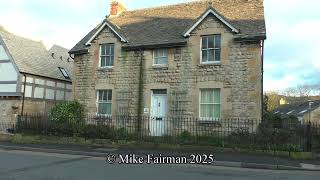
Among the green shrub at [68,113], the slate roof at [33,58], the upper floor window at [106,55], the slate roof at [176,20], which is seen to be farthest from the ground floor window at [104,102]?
the slate roof at [33,58]

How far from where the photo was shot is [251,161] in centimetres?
1405

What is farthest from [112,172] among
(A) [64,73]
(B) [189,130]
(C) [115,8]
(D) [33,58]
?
(A) [64,73]

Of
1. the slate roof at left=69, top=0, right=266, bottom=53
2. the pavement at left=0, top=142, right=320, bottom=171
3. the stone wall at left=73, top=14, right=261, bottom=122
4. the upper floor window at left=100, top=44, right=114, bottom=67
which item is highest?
the slate roof at left=69, top=0, right=266, bottom=53

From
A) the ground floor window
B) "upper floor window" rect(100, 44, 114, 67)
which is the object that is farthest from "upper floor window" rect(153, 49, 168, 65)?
the ground floor window

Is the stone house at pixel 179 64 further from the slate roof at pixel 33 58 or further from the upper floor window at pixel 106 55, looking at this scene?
the slate roof at pixel 33 58

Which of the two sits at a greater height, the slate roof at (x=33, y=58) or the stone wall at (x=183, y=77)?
the slate roof at (x=33, y=58)

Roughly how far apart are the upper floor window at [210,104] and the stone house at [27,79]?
13674 mm

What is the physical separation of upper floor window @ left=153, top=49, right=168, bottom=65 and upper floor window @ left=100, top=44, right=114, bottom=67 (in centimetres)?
294

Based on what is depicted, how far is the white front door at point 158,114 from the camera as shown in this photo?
22000mm

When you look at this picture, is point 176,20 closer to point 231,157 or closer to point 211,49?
point 211,49

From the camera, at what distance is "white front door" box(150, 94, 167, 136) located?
2200 centimetres

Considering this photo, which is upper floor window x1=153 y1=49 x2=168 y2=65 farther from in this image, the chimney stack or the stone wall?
the chimney stack

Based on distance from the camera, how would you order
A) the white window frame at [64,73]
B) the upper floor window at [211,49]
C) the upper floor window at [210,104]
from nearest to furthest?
the upper floor window at [210,104]
the upper floor window at [211,49]
the white window frame at [64,73]

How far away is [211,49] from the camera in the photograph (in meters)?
21.3
